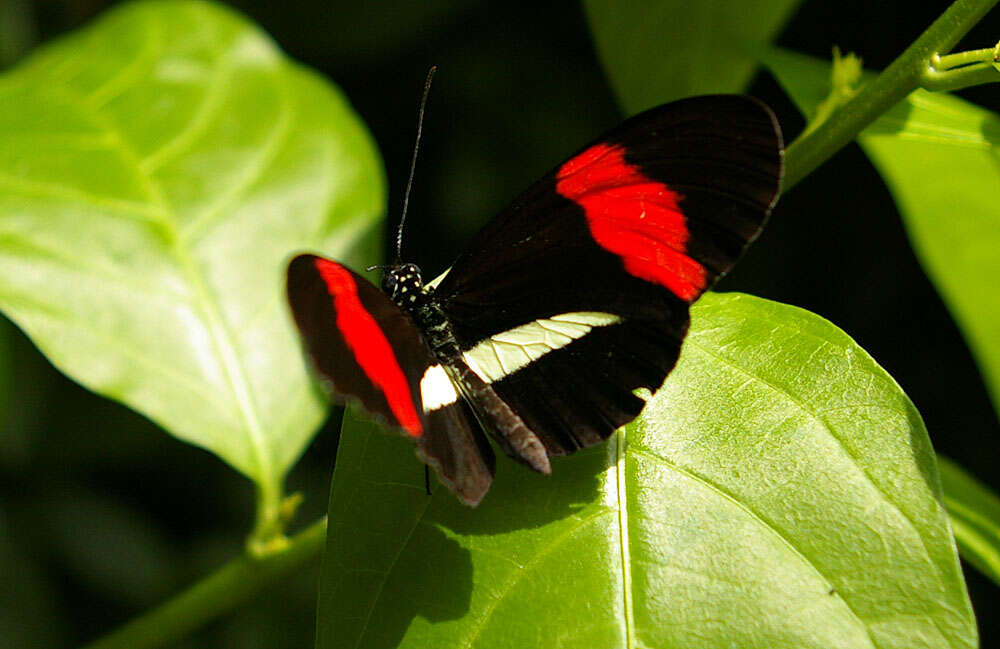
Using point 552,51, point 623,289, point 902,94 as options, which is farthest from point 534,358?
point 552,51

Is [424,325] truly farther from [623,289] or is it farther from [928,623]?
[928,623]

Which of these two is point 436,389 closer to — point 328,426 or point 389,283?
point 389,283

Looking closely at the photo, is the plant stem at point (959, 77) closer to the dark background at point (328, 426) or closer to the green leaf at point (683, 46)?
the green leaf at point (683, 46)

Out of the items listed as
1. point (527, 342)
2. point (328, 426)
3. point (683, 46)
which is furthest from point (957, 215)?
point (328, 426)

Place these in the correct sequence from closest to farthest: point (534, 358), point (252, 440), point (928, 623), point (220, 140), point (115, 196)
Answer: point (928, 623)
point (534, 358)
point (252, 440)
point (115, 196)
point (220, 140)

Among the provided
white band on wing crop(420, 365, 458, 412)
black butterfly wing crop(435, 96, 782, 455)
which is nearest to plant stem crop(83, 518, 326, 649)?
white band on wing crop(420, 365, 458, 412)

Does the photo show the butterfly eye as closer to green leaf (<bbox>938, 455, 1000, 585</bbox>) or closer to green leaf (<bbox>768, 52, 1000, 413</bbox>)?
green leaf (<bbox>768, 52, 1000, 413</bbox>)
